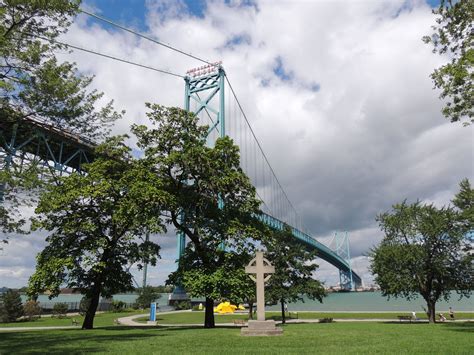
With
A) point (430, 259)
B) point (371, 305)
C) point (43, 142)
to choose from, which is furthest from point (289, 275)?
point (371, 305)

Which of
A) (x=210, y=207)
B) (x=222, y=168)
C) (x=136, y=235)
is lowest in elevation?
(x=136, y=235)

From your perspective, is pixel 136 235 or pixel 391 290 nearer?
pixel 136 235

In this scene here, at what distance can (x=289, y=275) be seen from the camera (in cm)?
2983

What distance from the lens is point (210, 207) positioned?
21.8 metres

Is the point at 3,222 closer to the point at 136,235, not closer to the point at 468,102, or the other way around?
the point at 136,235

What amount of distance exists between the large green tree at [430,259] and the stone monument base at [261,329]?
52.9ft

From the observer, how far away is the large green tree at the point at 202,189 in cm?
2083

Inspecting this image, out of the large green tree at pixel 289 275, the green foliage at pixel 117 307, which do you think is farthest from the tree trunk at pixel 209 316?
the green foliage at pixel 117 307

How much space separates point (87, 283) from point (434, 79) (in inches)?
727

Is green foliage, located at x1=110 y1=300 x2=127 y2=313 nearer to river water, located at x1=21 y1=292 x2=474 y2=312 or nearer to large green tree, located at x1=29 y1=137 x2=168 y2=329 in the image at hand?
river water, located at x1=21 y1=292 x2=474 y2=312

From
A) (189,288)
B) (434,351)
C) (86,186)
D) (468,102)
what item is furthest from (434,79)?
(86,186)

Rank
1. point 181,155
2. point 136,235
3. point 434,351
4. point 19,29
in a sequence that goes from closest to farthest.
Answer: point 434,351 → point 19,29 → point 181,155 → point 136,235

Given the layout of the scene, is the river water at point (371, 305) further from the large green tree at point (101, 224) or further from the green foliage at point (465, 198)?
the large green tree at point (101, 224)

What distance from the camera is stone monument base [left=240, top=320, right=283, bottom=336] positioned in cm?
1458
